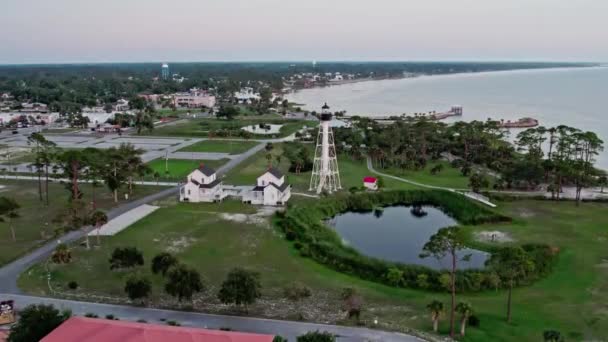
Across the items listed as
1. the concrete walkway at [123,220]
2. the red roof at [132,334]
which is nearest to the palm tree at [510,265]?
the red roof at [132,334]

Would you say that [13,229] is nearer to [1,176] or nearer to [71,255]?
[71,255]

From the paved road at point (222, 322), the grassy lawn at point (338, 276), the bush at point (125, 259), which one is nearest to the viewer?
the paved road at point (222, 322)

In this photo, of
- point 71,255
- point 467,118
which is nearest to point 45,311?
point 71,255

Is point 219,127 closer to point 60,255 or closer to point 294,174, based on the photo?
point 294,174

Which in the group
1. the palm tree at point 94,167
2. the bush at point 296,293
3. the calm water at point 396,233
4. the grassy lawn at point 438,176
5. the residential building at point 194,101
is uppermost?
the residential building at point 194,101

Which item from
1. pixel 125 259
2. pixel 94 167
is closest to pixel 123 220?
pixel 94 167

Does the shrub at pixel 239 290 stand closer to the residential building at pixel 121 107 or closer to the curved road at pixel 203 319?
the curved road at pixel 203 319

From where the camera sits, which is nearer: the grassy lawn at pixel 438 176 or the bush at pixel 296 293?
the bush at pixel 296 293
